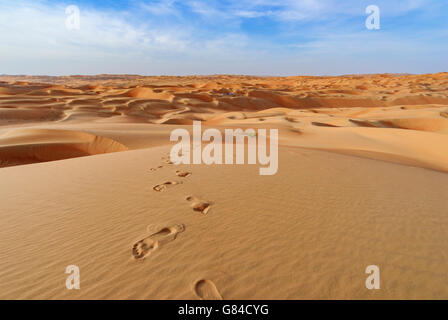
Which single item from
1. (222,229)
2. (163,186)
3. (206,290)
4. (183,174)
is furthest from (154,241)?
(183,174)

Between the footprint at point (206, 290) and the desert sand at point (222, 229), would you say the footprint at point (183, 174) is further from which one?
the footprint at point (206, 290)

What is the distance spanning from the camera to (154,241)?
6.65ft

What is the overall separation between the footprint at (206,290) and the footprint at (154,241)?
1.60 feet

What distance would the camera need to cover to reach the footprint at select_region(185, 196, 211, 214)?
8.36 feet

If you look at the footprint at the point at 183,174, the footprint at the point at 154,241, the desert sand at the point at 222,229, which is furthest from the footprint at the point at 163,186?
the footprint at the point at 154,241

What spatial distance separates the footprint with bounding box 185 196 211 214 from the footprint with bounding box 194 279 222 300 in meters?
0.93

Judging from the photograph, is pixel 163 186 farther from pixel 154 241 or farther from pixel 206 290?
pixel 206 290

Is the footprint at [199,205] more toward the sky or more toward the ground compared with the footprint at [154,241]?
more toward the sky

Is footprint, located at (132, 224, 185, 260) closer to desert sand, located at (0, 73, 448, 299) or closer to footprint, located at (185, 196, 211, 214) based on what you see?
desert sand, located at (0, 73, 448, 299)

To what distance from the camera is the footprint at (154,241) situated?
1.89 m

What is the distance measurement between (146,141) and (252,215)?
245 inches

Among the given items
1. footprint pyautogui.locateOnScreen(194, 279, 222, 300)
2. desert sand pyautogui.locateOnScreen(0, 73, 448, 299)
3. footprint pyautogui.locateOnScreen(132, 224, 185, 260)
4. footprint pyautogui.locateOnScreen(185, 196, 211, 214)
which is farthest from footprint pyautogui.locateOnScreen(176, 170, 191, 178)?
footprint pyautogui.locateOnScreen(194, 279, 222, 300)
